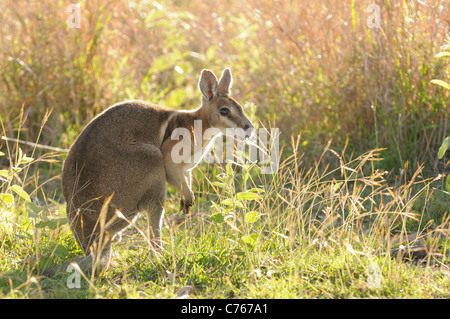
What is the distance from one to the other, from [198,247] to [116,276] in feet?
1.80

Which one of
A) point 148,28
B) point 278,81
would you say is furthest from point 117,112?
point 148,28

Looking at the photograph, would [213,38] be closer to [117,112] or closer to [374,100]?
[374,100]

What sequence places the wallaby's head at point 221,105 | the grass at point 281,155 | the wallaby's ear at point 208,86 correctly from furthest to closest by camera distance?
1. the wallaby's ear at point 208,86
2. the wallaby's head at point 221,105
3. the grass at point 281,155

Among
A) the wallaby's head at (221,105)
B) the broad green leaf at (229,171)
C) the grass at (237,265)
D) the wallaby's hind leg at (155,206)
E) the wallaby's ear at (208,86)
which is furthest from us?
the wallaby's ear at (208,86)

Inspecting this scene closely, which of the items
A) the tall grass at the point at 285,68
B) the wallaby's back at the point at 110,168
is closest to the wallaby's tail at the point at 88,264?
the wallaby's back at the point at 110,168

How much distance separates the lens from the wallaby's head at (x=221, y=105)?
14.2 ft

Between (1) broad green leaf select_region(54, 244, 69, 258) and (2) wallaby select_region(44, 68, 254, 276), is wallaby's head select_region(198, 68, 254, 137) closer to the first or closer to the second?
(2) wallaby select_region(44, 68, 254, 276)

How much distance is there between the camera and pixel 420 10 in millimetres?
5262

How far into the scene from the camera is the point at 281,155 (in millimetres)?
5504

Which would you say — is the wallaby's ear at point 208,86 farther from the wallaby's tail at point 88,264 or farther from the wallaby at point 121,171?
the wallaby's tail at point 88,264

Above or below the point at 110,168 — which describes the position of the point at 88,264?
below

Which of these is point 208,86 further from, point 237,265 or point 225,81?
point 237,265

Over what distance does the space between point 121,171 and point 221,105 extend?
1.00 meters

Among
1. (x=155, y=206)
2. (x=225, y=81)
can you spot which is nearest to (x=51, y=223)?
(x=155, y=206)
